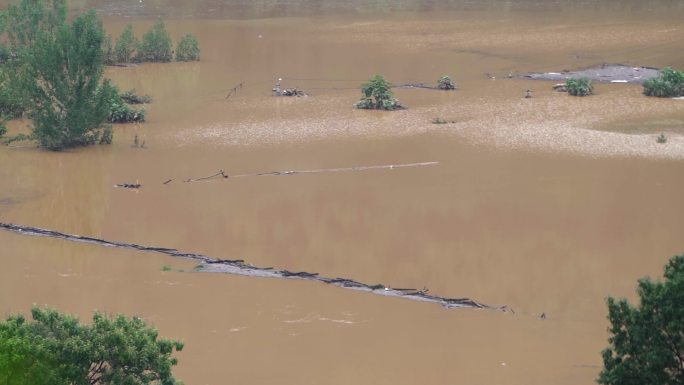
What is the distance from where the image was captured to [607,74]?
24.6m

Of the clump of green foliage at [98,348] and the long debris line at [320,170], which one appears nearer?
the clump of green foliage at [98,348]

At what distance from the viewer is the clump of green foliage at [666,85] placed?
22391 millimetres

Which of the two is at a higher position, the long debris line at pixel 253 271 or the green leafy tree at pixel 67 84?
the green leafy tree at pixel 67 84

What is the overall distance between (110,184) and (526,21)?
16501 millimetres

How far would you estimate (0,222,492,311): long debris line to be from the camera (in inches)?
504

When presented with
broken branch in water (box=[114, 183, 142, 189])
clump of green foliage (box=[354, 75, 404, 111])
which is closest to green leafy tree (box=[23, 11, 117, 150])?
broken branch in water (box=[114, 183, 142, 189])

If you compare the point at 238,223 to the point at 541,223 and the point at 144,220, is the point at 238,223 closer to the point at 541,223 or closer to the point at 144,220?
the point at 144,220

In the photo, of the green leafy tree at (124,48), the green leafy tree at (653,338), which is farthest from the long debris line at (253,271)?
the green leafy tree at (124,48)

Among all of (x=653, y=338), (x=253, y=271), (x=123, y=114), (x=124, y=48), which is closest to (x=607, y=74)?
(x=123, y=114)

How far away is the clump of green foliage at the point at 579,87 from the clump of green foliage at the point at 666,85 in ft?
3.68

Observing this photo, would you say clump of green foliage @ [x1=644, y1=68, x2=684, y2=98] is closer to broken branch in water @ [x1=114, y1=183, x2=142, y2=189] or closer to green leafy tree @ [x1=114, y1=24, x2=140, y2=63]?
broken branch in water @ [x1=114, y1=183, x2=142, y2=189]

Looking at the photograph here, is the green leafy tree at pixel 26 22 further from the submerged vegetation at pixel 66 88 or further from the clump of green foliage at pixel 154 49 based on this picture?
the submerged vegetation at pixel 66 88

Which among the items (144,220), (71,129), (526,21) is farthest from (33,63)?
(526,21)

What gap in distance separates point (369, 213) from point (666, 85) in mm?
9149
